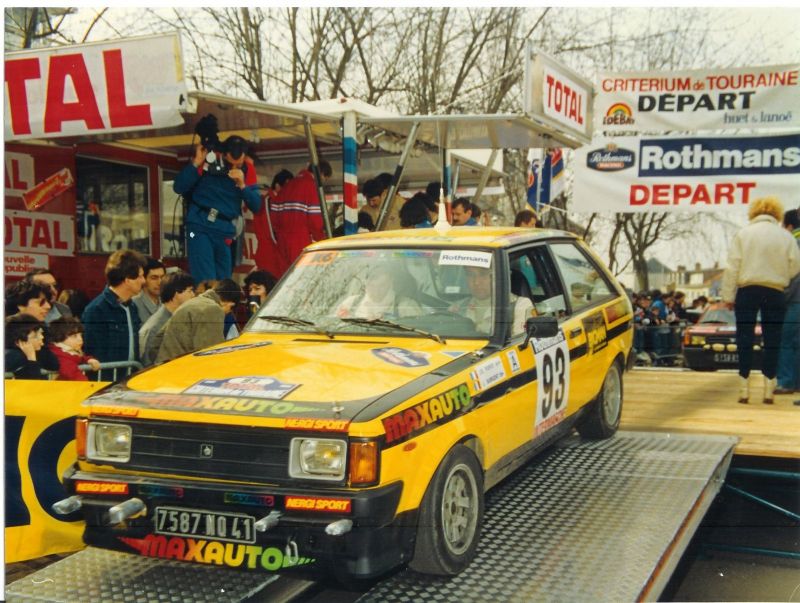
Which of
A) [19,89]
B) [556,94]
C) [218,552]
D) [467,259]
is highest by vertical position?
[556,94]

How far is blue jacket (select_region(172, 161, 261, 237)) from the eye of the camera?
18.6 ft

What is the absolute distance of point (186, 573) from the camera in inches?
133

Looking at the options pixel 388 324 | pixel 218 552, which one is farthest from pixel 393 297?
pixel 218 552

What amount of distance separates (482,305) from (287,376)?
111 centimetres

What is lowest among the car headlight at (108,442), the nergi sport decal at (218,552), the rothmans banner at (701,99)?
the nergi sport decal at (218,552)

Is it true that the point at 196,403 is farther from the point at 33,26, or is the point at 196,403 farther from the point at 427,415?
the point at 33,26

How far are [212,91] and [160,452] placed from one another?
2573 mm

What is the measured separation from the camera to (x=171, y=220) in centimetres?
595

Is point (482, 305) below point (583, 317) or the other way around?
the other way around

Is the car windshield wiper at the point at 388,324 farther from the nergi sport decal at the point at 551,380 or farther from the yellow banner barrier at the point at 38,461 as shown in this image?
the yellow banner barrier at the point at 38,461

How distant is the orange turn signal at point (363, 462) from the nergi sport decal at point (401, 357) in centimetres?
60

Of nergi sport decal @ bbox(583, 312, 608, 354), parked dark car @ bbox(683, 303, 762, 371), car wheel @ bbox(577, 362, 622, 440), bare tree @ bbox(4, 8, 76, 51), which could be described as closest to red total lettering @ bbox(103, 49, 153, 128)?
bare tree @ bbox(4, 8, 76, 51)

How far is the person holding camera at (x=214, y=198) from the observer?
566cm

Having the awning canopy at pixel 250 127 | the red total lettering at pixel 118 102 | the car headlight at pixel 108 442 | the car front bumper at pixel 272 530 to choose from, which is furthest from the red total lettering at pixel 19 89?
the car front bumper at pixel 272 530
